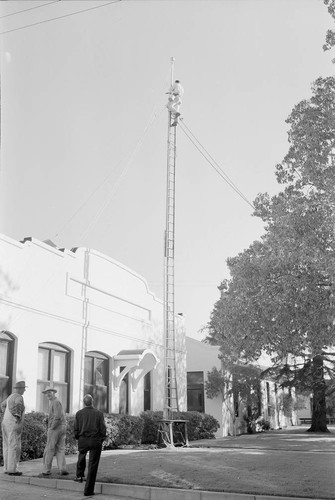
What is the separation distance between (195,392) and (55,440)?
854 inches

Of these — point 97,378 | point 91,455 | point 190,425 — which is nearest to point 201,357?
point 190,425

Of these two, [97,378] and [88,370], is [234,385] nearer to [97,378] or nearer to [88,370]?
[97,378]

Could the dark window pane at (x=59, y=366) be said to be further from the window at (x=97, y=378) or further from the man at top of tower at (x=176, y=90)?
the man at top of tower at (x=176, y=90)

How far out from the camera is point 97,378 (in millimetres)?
21125

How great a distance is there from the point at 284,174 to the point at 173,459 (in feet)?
25.2

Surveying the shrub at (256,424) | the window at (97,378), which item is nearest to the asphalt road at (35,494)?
the window at (97,378)

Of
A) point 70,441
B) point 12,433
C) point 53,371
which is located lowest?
point 70,441

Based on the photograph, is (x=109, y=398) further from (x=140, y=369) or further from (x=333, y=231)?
(x=333, y=231)

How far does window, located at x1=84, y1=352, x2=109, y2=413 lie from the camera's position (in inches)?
810

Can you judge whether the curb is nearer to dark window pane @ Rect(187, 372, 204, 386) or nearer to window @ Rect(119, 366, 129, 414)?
window @ Rect(119, 366, 129, 414)

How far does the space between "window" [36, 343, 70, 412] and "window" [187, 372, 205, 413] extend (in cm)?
1485

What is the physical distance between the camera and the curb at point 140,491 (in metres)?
9.57

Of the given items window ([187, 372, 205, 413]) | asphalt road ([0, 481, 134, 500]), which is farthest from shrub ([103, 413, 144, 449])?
window ([187, 372, 205, 413])

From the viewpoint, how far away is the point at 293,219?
14.9 m
